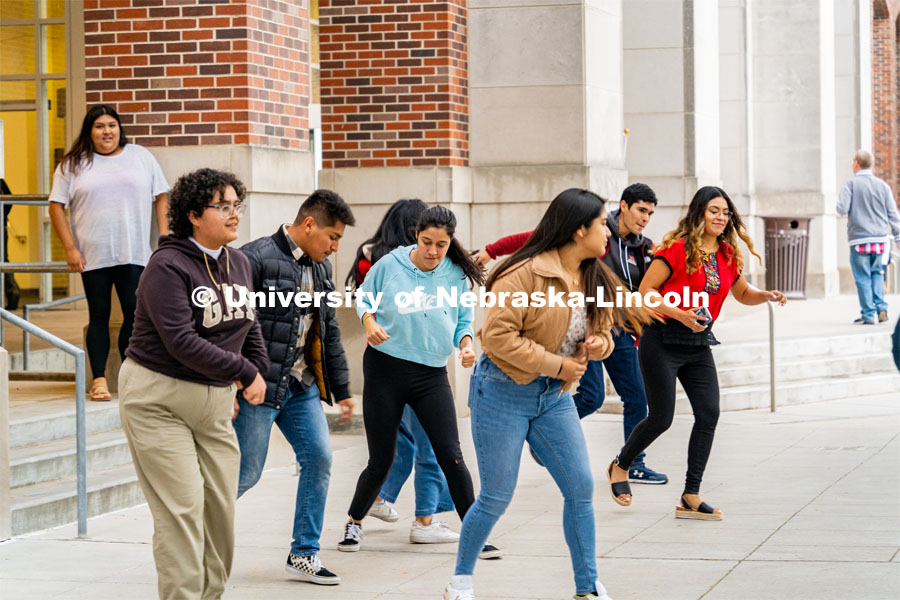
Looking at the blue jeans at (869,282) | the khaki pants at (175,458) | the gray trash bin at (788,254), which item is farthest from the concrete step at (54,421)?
the gray trash bin at (788,254)

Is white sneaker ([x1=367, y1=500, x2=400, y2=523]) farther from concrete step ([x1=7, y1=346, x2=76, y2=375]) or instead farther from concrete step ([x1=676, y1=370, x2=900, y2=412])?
concrete step ([x1=676, y1=370, x2=900, y2=412])

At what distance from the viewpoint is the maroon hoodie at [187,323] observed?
518 centimetres

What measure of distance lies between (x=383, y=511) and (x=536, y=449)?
2132mm

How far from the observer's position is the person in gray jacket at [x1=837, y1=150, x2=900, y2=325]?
16266 mm

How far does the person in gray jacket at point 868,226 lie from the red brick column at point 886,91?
59.2 ft

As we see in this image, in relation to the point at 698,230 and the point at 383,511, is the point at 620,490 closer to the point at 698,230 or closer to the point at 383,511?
the point at 383,511

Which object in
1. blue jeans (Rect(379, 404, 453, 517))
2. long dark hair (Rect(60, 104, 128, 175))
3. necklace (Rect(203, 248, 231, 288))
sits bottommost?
blue jeans (Rect(379, 404, 453, 517))

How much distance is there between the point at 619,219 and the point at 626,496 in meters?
1.71

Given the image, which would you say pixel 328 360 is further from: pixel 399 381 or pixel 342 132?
pixel 342 132

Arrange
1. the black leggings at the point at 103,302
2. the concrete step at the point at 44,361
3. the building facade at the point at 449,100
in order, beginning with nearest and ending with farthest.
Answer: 1. the black leggings at the point at 103,302
2. the building facade at the point at 449,100
3. the concrete step at the point at 44,361

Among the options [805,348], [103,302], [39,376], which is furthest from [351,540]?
[805,348]

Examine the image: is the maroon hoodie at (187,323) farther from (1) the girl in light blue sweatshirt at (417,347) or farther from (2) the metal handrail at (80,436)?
(2) the metal handrail at (80,436)

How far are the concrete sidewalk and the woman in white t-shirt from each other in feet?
5.09

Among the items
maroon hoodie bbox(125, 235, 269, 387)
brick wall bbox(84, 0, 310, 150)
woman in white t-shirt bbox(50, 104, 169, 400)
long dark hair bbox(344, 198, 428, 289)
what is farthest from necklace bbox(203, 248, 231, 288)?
brick wall bbox(84, 0, 310, 150)
